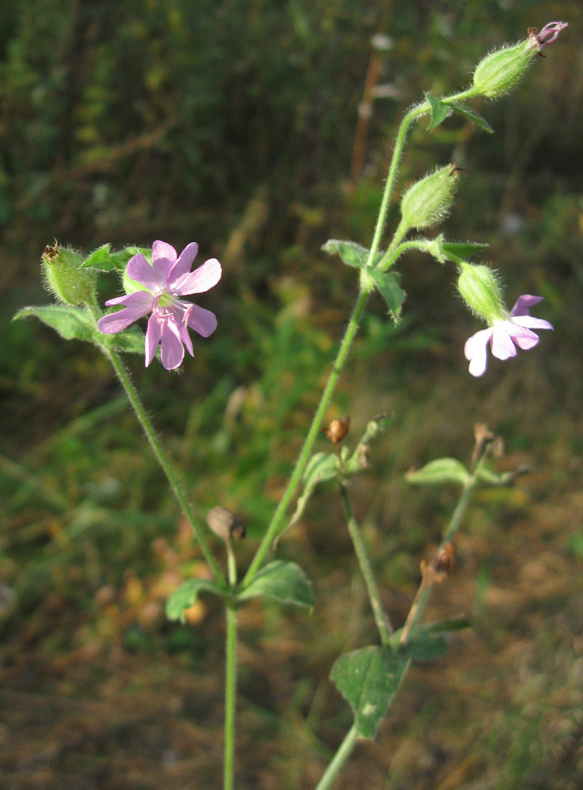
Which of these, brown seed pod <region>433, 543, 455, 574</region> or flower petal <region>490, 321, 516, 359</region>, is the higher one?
flower petal <region>490, 321, 516, 359</region>

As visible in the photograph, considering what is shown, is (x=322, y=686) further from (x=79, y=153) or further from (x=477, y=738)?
(x=79, y=153)

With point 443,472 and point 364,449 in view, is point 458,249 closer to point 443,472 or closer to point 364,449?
point 364,449

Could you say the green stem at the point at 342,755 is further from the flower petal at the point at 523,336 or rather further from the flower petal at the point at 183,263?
the flower petal at the point at 183,263

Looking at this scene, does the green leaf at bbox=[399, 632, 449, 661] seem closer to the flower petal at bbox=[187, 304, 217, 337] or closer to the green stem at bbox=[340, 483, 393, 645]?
the green stem at bbox=[340, 483, 393, 645]

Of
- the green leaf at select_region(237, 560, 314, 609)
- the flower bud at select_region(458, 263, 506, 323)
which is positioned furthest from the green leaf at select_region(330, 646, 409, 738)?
the flower bud at select_region(458, 263, 506, 323)

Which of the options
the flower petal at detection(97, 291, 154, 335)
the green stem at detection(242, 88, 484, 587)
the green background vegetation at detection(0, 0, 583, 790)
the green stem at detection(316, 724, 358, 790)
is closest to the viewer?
the flower petal at detection(97, 291, 154, 335)

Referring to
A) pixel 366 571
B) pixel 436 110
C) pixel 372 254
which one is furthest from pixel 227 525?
pixel 436 110

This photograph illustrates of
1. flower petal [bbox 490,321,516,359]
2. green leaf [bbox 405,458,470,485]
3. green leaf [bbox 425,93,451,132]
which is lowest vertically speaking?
green leaf [bbox 405,458,470,485]
